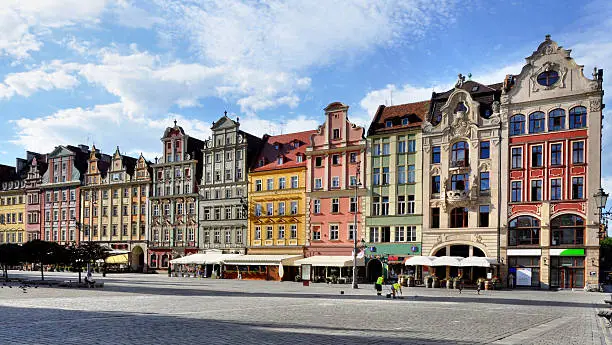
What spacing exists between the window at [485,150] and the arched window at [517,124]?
2.42 metres

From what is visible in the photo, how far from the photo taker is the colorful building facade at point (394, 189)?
56.8 metres

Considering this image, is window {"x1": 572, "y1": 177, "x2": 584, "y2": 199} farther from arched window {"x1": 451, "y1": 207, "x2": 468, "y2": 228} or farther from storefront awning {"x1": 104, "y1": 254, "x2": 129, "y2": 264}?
storefront awning {"x1": 104, "y1": 254, "x2": 129, "y2": 264}

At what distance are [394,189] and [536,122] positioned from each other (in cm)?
1492

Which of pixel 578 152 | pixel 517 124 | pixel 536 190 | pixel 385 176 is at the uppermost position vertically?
pixel 517 124

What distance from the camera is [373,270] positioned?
59438 mm

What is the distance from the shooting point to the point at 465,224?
176 feet

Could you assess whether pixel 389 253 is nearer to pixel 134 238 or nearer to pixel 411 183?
pixel 411 183

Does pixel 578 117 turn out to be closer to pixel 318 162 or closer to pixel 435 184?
pixel 435 184

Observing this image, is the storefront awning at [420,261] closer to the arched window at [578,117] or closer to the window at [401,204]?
the window at [401,204]

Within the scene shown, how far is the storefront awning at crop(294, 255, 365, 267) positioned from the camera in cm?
5657

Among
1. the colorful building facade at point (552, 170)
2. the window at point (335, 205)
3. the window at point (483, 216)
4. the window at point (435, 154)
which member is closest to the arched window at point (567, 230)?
the colorful building facade at point (552, 170)

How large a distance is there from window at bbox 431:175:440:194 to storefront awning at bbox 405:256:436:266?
7276 mm

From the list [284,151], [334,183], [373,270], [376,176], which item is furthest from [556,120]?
[284,151]

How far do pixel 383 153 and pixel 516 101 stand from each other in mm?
13969
